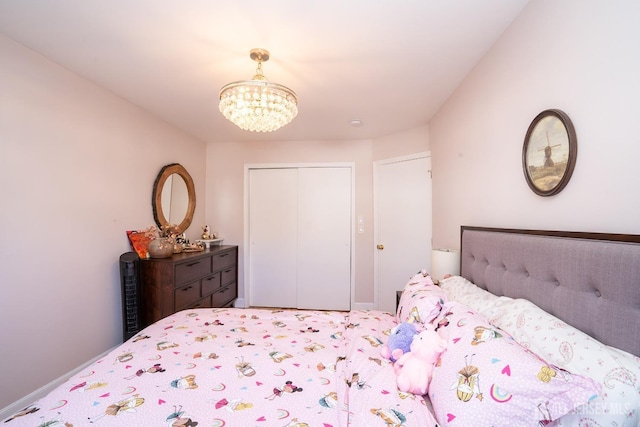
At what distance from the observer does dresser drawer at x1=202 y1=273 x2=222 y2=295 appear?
3113 mm

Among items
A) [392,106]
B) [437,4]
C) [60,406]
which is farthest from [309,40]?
[60,406]

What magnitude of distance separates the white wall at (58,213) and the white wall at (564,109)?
118 inches

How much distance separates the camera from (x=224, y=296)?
11.8 ft

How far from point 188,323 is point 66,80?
2.03 metres

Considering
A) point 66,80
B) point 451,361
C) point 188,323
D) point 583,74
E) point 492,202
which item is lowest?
point 188,323

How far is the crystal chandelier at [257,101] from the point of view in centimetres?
164

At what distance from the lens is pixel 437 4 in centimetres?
140

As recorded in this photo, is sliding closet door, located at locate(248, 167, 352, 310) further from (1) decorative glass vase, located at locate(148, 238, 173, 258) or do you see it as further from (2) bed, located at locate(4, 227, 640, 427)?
(2) bed, located at locate(4, 227, 640, 427)

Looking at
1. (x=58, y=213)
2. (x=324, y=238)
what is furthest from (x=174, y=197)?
(x=324, y=238)

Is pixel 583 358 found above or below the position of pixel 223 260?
above

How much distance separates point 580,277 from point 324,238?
3043mm

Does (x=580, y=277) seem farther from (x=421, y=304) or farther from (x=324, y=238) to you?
(x=324, y=238)

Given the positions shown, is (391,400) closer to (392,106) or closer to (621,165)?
(621,165)

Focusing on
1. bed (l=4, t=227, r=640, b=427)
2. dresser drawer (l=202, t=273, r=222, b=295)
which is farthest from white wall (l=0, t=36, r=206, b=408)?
bed (l=4, t=227, r=640, b=427)
